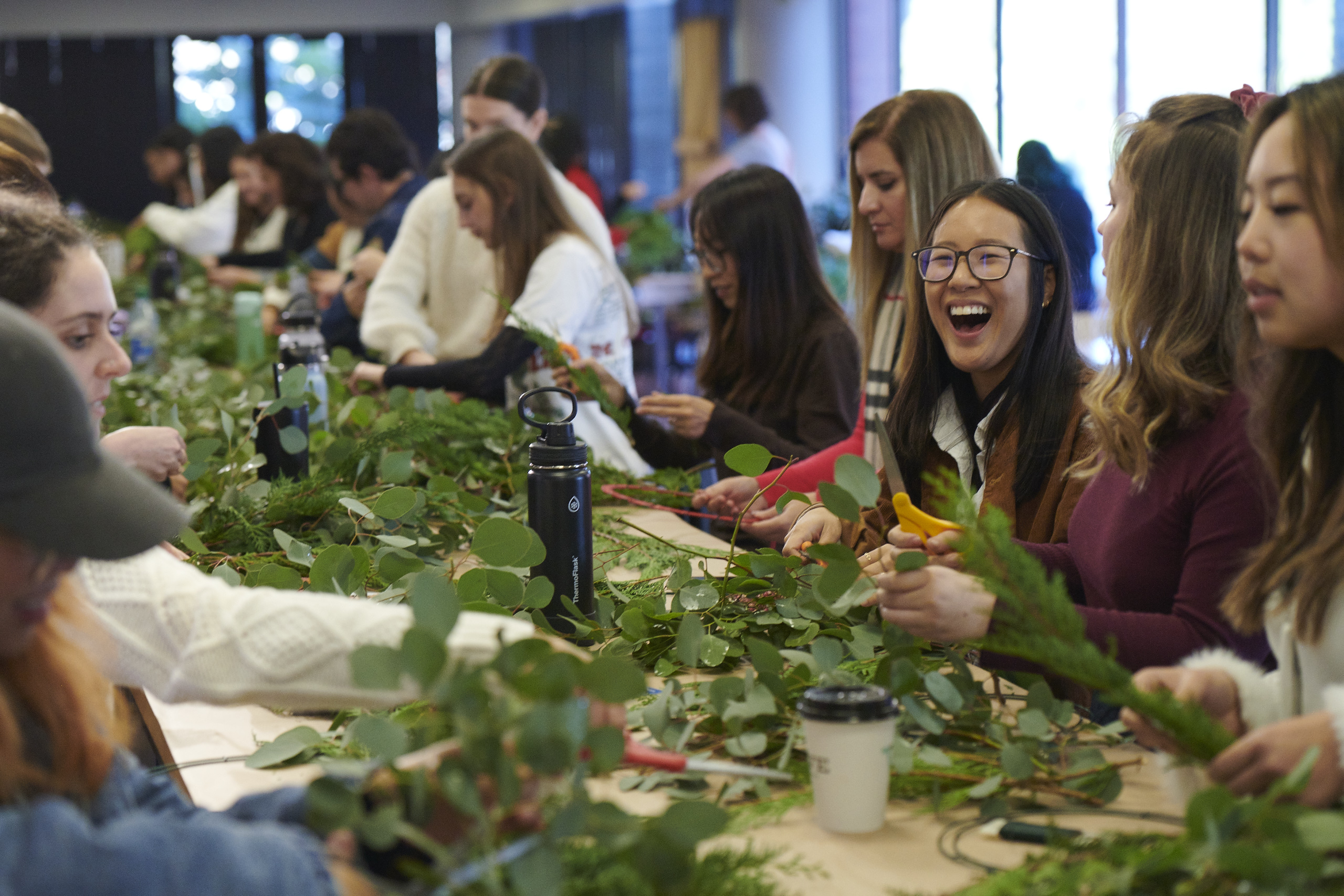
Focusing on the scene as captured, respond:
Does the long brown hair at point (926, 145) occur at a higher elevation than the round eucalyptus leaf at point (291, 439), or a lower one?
higher

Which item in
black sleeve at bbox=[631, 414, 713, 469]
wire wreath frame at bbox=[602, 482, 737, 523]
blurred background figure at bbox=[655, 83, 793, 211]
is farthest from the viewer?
blurred background figure at bbox=[655, 83, 793, 211]

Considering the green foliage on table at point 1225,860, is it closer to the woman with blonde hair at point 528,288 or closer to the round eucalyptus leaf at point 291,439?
the round eucalyptus leaf at point 291,439

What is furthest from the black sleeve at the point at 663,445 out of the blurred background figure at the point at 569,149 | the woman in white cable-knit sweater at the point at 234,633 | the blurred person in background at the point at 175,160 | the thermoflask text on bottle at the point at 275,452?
the blurred person in background at the point at 175,160

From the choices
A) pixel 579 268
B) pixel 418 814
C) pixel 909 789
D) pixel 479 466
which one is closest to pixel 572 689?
pixel 418 814

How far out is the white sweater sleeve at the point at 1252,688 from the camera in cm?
103

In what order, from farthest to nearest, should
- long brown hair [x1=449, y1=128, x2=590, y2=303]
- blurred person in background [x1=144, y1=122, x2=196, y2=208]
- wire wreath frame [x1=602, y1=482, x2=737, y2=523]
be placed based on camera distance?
blurred person in background [x1=144, y1=122, x2=196, y2=208] < long brown hair [x1=449, y1=128, x2=590, y2=303] < wire wreath frame [x1=602, y1=482, x2=737, y2=523]

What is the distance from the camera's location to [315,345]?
2561mm

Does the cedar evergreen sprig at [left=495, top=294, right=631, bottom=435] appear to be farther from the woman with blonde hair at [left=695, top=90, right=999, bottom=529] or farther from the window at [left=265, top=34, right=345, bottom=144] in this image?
the window at [left=265, top=34, right=345, bottom=144]

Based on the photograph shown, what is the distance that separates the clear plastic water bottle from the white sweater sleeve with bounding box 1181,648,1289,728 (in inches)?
133

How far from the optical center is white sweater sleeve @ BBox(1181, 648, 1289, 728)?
1.03m

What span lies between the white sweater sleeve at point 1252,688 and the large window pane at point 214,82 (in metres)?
12.8

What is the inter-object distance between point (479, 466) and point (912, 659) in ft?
3.83

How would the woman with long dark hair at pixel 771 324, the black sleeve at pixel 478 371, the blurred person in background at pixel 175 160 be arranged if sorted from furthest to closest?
1. the blurred person in background at pixel 175 160
2. the black sleeve at pixel 478 371
3. the woman with long dark hair at pixel 771 324

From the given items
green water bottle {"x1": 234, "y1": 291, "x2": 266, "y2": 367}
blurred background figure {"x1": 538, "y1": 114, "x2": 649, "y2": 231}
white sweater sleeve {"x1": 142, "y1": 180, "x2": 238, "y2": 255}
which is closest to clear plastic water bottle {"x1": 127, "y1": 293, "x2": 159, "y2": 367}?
green water bottle {"x1": 234, "y1": 291, "x2": 266, "y2": 367}
